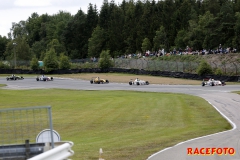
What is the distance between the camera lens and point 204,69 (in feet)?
223

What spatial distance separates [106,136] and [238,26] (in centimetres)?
8012

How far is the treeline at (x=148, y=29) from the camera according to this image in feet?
336

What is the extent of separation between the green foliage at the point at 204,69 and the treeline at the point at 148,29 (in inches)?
1186

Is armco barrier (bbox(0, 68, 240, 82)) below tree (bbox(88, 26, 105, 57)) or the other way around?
below

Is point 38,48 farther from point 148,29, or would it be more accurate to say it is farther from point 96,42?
point 148,29

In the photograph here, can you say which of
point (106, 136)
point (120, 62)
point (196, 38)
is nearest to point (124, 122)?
point (106, 136)

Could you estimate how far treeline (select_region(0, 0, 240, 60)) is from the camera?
10244 cm

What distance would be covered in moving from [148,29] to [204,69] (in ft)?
212

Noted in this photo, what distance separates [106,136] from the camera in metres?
19.6

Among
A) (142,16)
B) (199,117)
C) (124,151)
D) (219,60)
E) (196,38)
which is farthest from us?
(142,16)

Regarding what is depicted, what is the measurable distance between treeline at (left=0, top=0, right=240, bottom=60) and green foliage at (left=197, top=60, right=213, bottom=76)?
98.9ft

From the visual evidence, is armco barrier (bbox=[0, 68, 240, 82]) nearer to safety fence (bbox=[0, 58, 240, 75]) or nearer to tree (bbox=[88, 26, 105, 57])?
safety fence (bbox=[0, 58, 240, 75])

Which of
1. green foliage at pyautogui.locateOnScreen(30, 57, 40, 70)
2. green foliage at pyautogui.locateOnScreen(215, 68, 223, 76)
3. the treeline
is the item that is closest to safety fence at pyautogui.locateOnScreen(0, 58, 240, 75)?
green foliage at pyautogui.locateOnScreen(215, 68, 223, 76)

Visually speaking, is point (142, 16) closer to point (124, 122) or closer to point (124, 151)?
point (124, 122)
